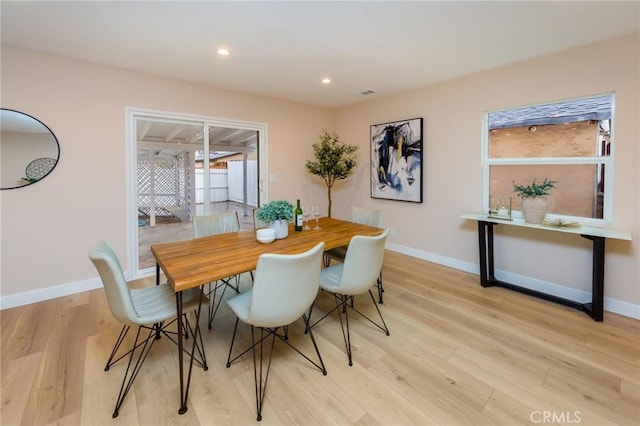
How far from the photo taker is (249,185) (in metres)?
4.93

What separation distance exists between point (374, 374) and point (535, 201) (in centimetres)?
242

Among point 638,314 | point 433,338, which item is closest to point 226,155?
point 433,338

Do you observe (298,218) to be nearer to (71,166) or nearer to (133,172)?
(133,172)

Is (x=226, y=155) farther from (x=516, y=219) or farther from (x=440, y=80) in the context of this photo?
(x=516, y=219)

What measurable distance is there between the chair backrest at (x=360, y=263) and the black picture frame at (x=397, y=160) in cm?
241

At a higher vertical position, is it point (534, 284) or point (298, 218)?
point (298, 218)

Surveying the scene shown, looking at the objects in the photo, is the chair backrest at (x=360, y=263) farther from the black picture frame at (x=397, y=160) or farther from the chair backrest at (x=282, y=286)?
the black picture frame at (x=397, y=160)

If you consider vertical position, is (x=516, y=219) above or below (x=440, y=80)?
below

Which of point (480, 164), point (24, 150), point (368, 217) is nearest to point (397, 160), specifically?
point (480, 164)

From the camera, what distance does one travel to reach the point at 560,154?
9.74ft

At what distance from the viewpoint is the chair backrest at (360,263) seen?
1936 millimetres

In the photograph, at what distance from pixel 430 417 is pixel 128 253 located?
11.5ft

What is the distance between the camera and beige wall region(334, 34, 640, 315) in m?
2.56

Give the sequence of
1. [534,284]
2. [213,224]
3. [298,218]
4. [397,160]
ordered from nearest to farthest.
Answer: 1. [298,218]
2. [213,224]
3. [534,284]
4. [397,160]
